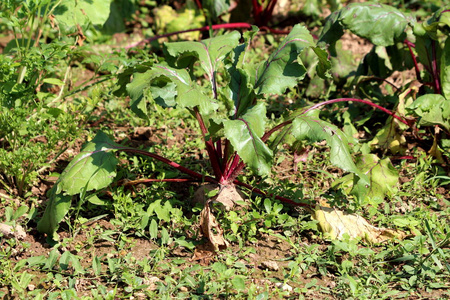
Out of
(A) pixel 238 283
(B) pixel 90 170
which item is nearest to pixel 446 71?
(A) pixel 238 283

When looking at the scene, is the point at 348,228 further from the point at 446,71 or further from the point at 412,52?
the point at 412,52

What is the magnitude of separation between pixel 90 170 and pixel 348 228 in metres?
1.52

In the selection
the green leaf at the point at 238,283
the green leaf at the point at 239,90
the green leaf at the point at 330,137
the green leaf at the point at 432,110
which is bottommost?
the green leaf at the point at 238,283

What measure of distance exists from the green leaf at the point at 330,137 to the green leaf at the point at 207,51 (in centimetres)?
71

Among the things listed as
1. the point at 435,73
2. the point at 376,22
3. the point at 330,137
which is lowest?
the point at 435,73

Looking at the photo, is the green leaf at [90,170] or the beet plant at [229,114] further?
the green leaf at [90,170]

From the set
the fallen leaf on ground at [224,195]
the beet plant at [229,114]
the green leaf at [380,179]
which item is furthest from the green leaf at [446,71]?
the fallen leaf on ground at [224,195]

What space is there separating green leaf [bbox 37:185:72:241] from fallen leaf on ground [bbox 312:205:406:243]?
1.43 metres

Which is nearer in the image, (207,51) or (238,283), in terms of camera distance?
(238,283)

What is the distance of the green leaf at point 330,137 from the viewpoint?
111 inches

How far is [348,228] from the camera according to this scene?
3035 millimetres

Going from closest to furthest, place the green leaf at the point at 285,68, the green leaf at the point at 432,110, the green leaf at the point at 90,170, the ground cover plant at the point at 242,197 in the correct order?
the ground cover plant at the point at 242,197 < the green leaf at the point at 90,170 < the green leaf at the point at 285,68 < the green leaf at the point at 432,110

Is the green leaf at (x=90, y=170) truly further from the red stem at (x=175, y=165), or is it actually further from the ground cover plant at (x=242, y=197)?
the red stem at (x=175, y=165)

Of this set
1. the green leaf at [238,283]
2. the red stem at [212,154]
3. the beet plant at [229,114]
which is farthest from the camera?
the red stem at [212,154]
